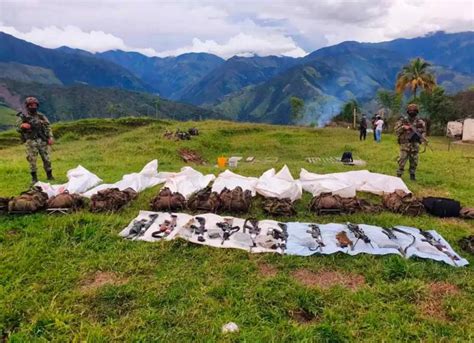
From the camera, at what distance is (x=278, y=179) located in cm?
915

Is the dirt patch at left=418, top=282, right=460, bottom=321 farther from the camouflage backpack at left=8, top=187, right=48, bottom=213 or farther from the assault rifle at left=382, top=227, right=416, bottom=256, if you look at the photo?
the camouflage backpack at left=8, top=187, right=48, bottom=213

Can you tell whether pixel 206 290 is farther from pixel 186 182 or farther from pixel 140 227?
pixel 186 182

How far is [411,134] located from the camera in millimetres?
10453

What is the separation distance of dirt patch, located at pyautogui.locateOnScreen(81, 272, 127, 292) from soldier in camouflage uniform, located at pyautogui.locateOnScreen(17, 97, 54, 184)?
19.7 feet

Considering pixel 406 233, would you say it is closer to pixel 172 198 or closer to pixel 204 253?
pixel 204 253

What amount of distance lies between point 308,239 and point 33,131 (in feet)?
26.6

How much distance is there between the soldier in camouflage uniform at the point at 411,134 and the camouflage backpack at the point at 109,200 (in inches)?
314

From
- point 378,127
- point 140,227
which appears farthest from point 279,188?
point 378,127

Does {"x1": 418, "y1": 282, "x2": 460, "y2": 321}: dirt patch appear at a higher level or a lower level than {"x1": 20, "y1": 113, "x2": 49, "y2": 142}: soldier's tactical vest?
lower

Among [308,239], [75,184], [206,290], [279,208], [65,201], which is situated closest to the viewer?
[206,290]

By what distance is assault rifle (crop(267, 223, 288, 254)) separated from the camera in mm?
6237

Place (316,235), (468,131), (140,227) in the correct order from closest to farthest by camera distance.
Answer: (316,235) → (140,227) → (468,131)

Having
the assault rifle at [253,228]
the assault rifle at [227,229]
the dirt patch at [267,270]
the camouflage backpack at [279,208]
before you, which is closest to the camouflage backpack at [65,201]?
the assault rifle at [227,229]

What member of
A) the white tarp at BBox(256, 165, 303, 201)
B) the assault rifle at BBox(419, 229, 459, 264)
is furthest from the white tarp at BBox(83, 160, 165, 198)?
the assault rifle at BBox(419, 229, 459, 264)
